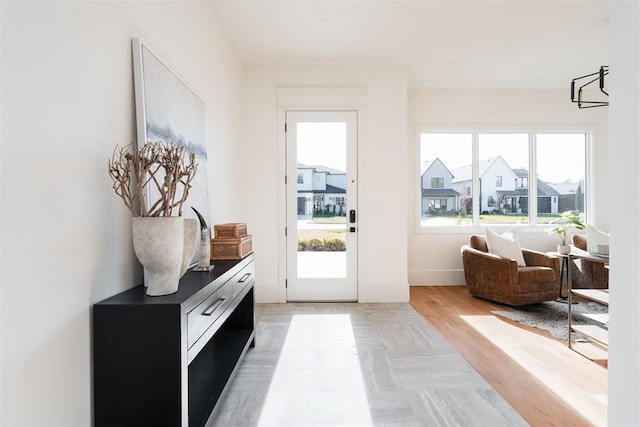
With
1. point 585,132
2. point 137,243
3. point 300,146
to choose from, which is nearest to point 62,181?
point 137,243

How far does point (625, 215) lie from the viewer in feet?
2.66

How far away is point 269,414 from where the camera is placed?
1.81 metres

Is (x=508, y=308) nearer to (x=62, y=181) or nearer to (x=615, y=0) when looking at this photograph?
(x=615, y=0)

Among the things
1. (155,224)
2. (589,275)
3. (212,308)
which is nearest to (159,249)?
(155,224)

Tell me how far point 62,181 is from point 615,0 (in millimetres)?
1705

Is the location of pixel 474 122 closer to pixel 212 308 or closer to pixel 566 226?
pixel 566 226

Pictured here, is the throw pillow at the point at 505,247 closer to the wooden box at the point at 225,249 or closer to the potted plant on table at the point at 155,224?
the wooden box at the point at 225,249

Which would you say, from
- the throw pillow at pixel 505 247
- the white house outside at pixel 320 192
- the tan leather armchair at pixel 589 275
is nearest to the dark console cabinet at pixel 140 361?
the white house outside at pixel 320 192

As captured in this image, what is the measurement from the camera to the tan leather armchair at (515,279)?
3697 mm

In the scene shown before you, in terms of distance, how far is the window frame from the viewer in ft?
15.8

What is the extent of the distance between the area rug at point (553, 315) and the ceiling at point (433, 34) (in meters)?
2.79

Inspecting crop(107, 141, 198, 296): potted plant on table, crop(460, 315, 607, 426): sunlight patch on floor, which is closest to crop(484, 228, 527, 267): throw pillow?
crop(460, 315, 607, 426): sunlight patch on floor

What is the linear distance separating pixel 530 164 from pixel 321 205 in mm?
3374

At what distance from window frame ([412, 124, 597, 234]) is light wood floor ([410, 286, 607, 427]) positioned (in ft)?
4.93
